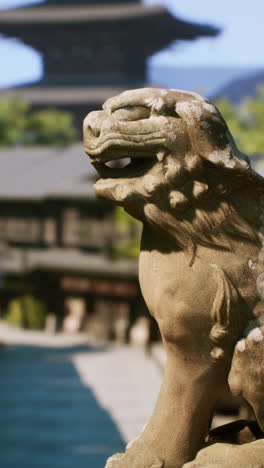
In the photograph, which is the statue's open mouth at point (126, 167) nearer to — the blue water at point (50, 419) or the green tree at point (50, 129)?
the blue water at point (50, 419)

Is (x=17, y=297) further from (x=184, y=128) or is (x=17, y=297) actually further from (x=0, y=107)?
(x=184, y=128)

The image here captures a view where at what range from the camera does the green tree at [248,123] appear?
2847cm

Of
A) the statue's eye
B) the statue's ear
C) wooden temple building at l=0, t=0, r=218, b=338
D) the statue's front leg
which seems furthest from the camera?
wooden temple building at l=0, t=0, r=218, b=338

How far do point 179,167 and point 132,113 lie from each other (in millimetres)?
338

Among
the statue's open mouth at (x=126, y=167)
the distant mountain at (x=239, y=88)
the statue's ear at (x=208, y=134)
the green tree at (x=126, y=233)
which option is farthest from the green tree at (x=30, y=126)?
the distant mountain at (x=239, y=88)

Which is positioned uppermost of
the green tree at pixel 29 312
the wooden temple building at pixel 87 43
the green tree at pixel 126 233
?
the green tree at pixel 126 233

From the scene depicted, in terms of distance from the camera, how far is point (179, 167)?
354 cm

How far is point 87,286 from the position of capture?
2191 cm

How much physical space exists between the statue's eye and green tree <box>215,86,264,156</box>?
78.2ft

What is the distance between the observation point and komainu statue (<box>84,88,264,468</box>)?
11.7ft

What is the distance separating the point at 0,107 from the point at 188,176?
35167 mm

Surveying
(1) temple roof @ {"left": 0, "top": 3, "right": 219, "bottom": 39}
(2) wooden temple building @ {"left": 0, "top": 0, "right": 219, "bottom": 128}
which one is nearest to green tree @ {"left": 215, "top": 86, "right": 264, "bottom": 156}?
(1) temple roof @ {"left": 0, "top": 3, "right": 219, "bottom": 39}

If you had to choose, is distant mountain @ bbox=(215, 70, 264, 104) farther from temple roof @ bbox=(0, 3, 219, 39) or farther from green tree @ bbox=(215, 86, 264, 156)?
green tree @ bbox=(215, 86, 264, 156)

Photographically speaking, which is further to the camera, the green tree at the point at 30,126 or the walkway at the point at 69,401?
the green tree at the point at 30,126
